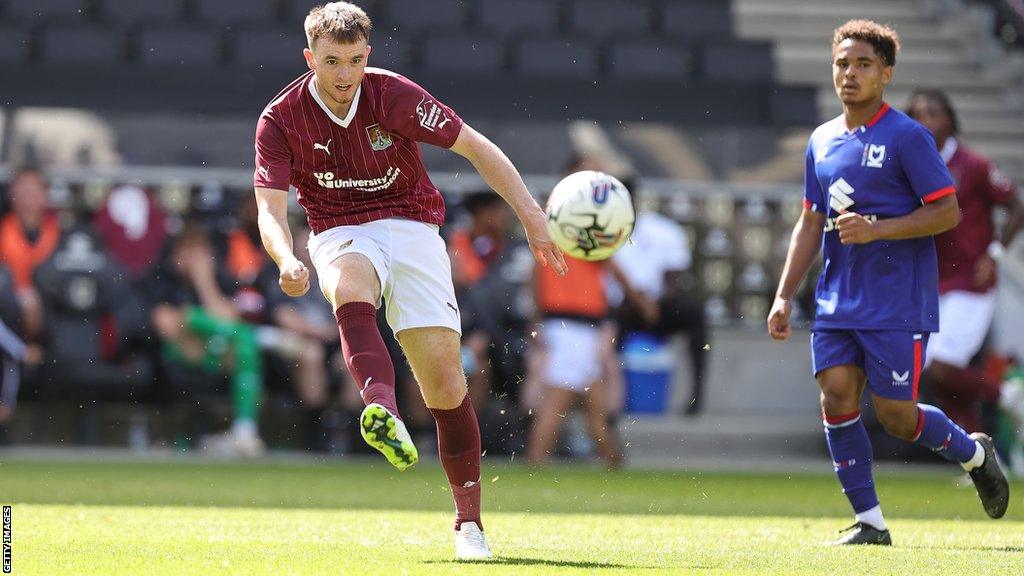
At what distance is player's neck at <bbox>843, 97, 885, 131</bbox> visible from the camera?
7.24 meters

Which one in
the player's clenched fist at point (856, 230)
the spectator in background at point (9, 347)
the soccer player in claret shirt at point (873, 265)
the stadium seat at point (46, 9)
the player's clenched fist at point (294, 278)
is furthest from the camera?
the stadium seat at point (46, 9)

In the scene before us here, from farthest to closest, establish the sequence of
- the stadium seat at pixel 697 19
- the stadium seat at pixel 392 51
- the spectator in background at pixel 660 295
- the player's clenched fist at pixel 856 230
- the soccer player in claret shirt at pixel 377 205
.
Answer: the stadium seat at pixel 697 19 < the stadium seat at pixel 392 51 < the spectator in background at pixel 660 295 < the player's clenched fist at pixel 856 230 < the soccer player in claret shirt at pixel 377 205

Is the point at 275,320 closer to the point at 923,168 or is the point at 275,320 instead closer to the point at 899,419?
the point at 899,419

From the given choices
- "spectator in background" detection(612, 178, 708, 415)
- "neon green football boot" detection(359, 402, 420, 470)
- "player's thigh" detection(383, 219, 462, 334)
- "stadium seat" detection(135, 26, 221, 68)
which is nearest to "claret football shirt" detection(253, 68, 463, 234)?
"player's thigh" detection(383, 219, 462, 334)

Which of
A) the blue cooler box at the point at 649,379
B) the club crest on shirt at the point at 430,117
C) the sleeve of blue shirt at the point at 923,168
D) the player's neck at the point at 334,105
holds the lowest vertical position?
the blue cooler box at the point at 649,379

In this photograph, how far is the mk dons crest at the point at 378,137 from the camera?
6.34 metres

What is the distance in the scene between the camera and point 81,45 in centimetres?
1672

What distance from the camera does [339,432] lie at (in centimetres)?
1395

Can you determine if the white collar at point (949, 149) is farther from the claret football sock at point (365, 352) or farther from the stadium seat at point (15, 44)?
the stadium seat at point (15, 44)

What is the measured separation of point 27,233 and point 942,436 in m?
8.66

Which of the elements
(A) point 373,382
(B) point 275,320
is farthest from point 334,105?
(B) point 275,320

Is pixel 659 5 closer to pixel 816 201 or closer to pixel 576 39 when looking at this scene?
pixel 576 39

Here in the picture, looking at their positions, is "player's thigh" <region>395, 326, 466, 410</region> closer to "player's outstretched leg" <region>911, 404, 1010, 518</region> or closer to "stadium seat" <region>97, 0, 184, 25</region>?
"player's outstretched leg" <region>911, 404, 1010, 518</region>

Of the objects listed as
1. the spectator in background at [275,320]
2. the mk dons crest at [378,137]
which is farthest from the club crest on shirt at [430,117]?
the spectator in background at [275,320]
